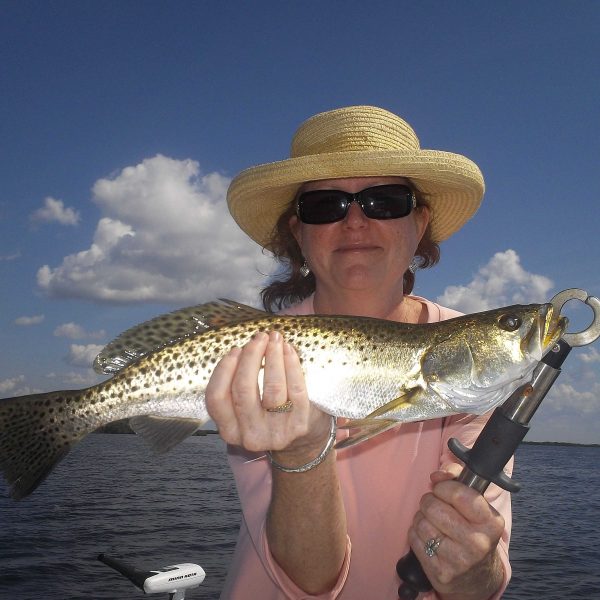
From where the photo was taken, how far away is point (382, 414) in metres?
2.89

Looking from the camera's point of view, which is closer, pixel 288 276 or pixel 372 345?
pixel 372 345

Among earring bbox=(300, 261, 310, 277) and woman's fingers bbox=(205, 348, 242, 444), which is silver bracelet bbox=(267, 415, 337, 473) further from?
earring bbox=(300, 261, 310, 277)

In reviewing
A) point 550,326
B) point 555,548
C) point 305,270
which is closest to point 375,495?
point 550,326

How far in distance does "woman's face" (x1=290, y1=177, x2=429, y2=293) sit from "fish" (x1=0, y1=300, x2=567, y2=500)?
2.87 ft

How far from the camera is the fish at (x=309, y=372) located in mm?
3018

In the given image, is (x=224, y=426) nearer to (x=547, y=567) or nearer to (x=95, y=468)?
(x=547, y=567)

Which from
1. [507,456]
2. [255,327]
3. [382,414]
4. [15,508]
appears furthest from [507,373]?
[15,508]

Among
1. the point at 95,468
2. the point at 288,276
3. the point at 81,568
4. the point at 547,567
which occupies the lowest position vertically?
the point at 547,567

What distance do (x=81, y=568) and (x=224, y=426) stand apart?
15.9 m

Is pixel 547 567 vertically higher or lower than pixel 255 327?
lower

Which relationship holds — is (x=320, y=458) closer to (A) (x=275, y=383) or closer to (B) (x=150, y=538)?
(A) (x=275, y=383)

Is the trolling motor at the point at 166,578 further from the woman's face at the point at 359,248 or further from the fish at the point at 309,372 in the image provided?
the woman's face at the point at 359,248

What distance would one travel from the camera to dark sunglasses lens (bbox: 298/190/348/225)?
423cm

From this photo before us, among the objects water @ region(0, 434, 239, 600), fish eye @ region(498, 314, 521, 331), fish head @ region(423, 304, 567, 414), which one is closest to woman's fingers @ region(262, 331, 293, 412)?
fish head @ region(423, 304, 567, 414)
